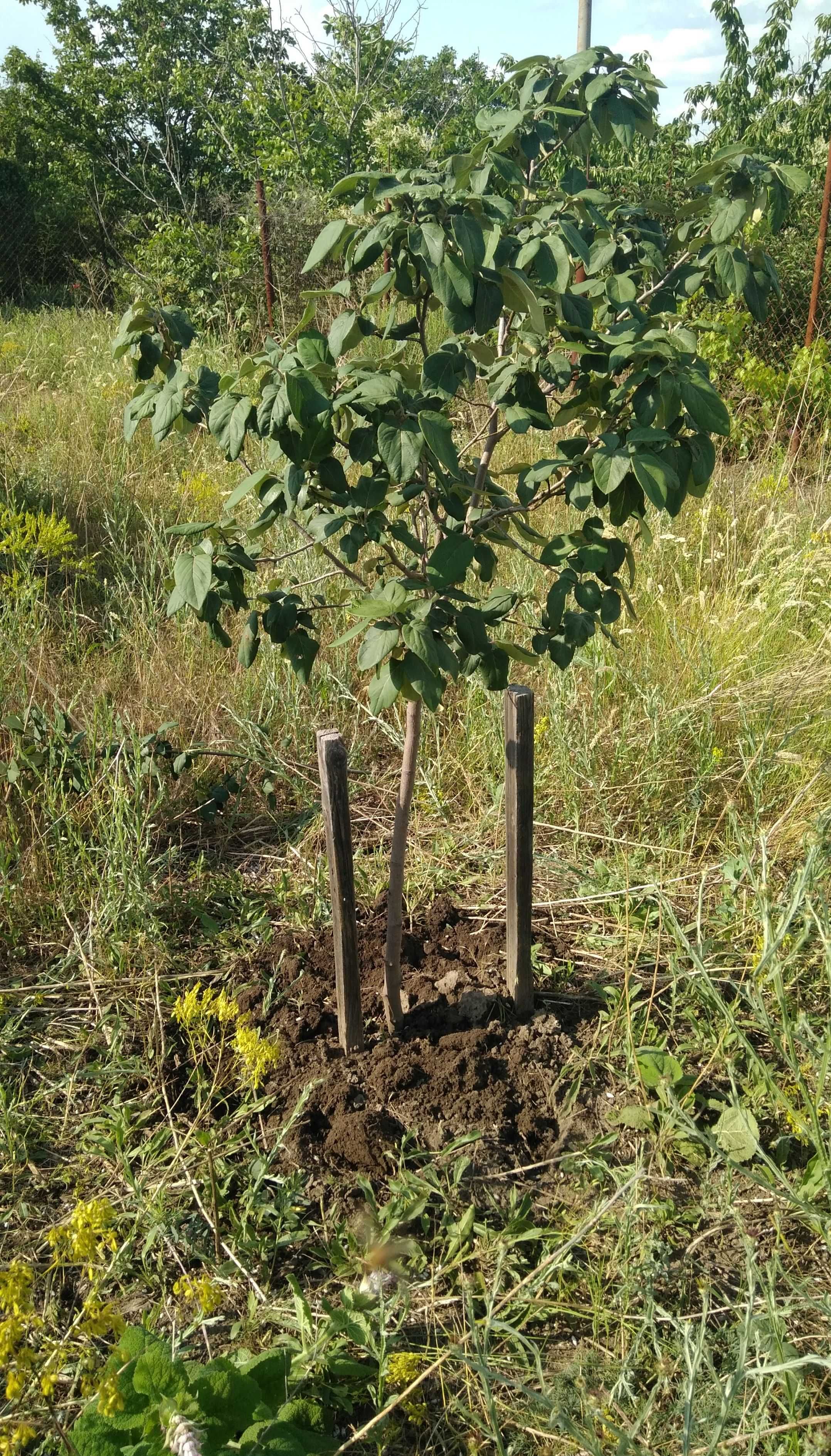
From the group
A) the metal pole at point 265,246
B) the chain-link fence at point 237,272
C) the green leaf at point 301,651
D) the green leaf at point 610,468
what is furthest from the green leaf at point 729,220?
the metal pole at point 265,246

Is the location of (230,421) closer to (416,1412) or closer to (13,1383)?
(13,1383)

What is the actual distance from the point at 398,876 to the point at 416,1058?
0.36 meters

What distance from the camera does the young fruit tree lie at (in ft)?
4.33

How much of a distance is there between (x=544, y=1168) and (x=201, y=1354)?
0.65 metres

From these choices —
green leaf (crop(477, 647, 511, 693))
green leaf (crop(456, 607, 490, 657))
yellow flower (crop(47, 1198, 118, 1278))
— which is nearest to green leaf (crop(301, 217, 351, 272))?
green leaf (crop(456, 607, 490, 657))

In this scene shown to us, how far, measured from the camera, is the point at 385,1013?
6.95ft

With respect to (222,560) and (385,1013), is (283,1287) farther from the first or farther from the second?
(222,560)

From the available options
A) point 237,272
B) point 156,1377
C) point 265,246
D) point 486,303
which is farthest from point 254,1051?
point 237,272

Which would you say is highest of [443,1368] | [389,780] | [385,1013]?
[389,780]

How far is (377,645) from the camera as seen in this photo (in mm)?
1343

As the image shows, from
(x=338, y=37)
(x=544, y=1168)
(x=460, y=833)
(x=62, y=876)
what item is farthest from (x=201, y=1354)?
(x=338, y=37)

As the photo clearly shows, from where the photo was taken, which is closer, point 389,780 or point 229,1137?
point 229,1137

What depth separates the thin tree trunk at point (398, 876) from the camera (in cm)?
192

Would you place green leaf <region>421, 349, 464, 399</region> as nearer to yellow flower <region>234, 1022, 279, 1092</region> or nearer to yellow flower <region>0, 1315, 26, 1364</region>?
yellow flower <region>234, 1022, 279, 1092</region>
